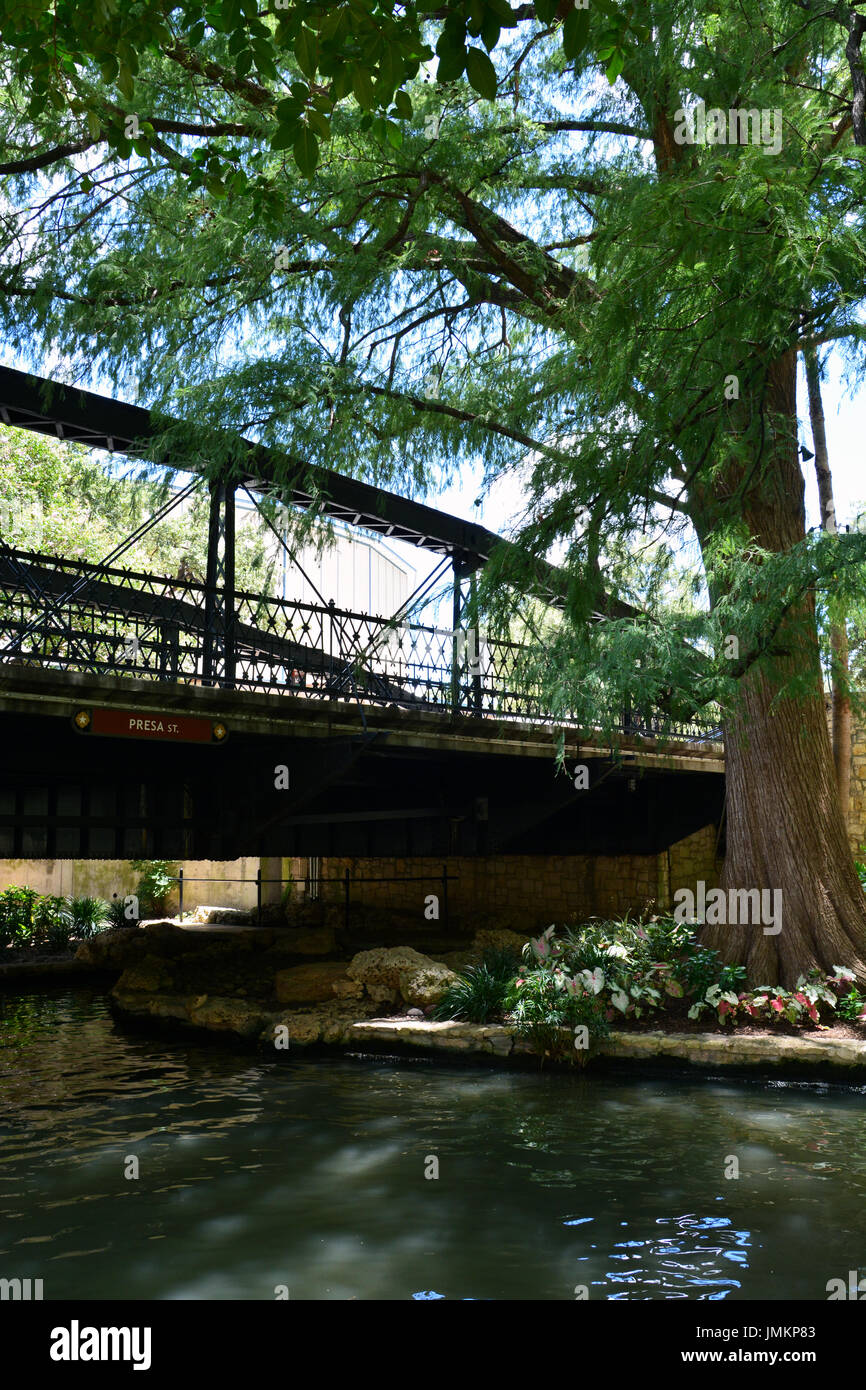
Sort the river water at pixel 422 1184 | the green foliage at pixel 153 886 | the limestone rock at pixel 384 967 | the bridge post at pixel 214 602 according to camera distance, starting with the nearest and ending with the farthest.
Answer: the river water at pixel 422 1184, the bridge post at pixel 214 602, the limestone rock at pixel 384 967, the green foliage at pixel 153 886

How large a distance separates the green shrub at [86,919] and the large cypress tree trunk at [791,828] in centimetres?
1308

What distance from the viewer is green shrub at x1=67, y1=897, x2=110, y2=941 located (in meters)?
19.6

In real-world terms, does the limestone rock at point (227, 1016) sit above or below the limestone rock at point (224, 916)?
below

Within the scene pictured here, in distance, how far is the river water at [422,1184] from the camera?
16.6 ft

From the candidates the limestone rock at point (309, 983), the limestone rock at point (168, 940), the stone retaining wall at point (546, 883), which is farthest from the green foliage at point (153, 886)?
the limestone rock at point (309, 983)

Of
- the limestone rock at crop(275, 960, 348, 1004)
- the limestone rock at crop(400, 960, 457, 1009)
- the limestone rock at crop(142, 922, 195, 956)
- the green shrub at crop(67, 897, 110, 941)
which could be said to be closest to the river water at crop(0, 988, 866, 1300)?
the limestone rock at crop(400, 960, 457, 1009)

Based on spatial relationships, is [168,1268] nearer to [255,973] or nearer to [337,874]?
[255,973]

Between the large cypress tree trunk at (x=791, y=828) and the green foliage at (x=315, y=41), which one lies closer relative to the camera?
the green foliage at (x=315, y=41)

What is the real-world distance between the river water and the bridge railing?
10.9ft

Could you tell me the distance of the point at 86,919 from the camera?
19.8 meters

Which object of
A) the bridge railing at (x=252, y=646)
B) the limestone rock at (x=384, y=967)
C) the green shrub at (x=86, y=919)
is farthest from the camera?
the green shrub at (x=86, y=919)

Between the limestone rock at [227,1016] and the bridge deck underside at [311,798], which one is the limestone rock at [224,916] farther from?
the limestone rock at [227,1016]

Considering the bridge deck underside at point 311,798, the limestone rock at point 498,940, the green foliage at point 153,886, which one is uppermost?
the bridge deck underside at point 311,798

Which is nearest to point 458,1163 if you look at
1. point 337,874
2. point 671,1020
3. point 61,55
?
point 671,1020
